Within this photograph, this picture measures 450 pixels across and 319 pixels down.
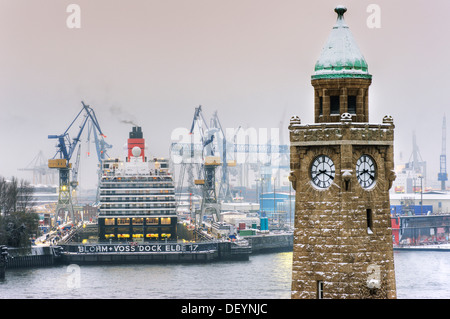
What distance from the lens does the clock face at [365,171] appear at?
68.0 ft

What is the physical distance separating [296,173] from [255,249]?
5394 inches

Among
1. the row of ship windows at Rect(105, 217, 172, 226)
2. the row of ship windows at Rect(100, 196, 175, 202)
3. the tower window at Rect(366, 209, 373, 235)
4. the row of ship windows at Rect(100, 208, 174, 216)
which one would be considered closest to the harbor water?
the row of ship windows at Rect(105, 217, 172, 226)

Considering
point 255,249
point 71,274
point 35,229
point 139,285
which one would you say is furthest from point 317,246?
point 255,249

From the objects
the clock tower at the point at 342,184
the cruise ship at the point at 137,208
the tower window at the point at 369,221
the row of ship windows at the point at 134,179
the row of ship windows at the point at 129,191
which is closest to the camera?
the clock tower at the point at 342,184

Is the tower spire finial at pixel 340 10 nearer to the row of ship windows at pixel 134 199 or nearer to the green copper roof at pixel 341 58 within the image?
the green copper roof at pixel 341 58

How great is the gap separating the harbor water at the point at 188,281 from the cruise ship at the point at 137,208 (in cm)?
1451

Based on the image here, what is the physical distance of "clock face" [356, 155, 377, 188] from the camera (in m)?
20.7

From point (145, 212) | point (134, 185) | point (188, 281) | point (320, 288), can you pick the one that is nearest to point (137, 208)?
point (145, 212)

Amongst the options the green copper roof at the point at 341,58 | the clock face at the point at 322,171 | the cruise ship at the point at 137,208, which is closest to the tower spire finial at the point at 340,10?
the green copper roof at the point at 341,58

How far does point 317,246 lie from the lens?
2072cm

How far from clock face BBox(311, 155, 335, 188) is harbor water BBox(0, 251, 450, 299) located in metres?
60.0

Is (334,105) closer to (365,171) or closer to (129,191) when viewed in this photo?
(365,171)

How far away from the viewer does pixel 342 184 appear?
2050cm
